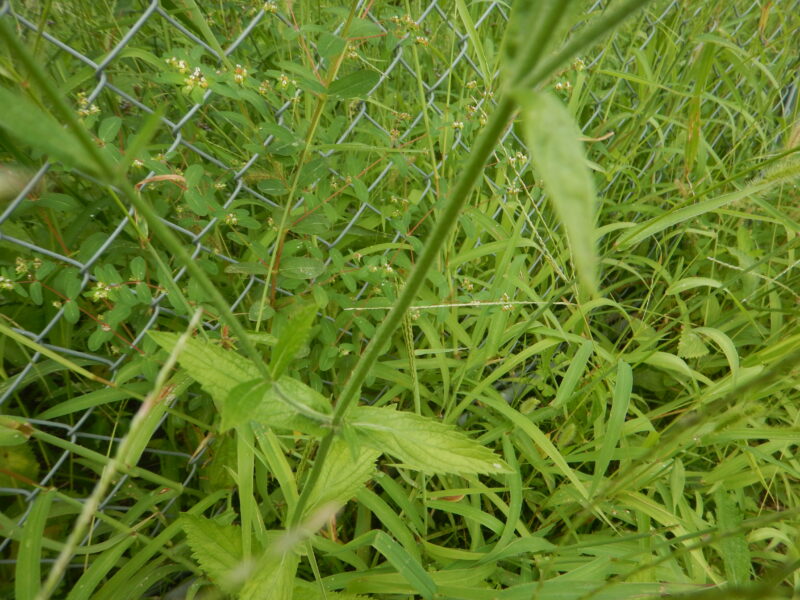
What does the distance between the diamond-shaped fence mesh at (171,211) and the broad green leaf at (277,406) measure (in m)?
0.44

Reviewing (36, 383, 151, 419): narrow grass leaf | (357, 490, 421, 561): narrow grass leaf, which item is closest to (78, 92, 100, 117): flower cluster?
(36, 383, 151, 419): narrow grass leaf

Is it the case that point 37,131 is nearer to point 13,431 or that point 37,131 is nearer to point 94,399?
point 13,431

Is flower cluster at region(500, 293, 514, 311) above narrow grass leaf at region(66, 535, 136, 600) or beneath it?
above

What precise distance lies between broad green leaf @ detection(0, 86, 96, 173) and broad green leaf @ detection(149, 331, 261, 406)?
355 mm

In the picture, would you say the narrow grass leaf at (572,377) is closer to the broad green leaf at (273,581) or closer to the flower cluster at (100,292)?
the broad green leaf at (273,581)

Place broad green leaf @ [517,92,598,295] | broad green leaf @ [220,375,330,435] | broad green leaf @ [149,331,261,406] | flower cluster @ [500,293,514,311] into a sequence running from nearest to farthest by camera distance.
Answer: broad green leaf @ [517,92,598,295] → broad green leaf @ [220,375,330,435] → broad green leaf @ [149,331,261,406] → flower cluster @ [500,293,514,311]

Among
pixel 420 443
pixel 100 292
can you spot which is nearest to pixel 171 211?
pixel 100 292

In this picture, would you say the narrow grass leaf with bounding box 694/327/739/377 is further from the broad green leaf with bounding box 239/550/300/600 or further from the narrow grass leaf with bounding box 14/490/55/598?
the narrow grass leaf with bounding box 14/490/55/598

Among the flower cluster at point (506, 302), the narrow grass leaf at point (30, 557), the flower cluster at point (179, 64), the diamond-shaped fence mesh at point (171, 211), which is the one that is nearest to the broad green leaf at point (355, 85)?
the diamond-shaped fence mesh at point (171, 211)

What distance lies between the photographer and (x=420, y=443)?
2.49 ft

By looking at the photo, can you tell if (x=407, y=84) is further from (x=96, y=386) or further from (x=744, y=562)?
(x=744, y=562)

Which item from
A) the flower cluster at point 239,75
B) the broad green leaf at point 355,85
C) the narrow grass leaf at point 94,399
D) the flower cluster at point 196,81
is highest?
the broad green leaf at point 355,85

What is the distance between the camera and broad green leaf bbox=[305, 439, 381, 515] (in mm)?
1011

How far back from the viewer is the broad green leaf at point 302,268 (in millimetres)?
1265
